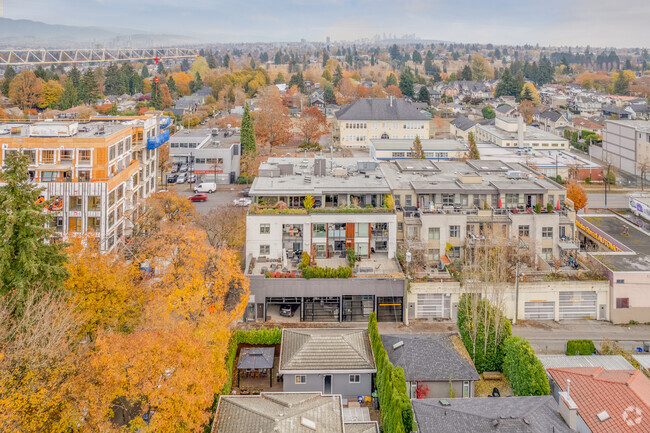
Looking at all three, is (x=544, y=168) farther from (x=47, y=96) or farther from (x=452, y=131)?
(x=47, y=96)

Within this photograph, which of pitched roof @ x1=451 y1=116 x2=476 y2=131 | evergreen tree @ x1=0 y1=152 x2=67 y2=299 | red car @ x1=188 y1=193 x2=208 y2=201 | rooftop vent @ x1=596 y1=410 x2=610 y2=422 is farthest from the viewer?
pitched roof @ x1=451 y1=116 x2=476 y2=131

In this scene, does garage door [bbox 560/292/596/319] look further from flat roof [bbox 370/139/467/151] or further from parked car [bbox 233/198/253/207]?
flat roof [bbox 370/139/467/151]

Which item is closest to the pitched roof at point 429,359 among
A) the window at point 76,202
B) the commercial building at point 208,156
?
the window at point 76,202

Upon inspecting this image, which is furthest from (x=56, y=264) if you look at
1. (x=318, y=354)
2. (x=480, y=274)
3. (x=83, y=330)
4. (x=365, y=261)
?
(x=480, y=274)

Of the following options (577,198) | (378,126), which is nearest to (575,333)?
(577,198)

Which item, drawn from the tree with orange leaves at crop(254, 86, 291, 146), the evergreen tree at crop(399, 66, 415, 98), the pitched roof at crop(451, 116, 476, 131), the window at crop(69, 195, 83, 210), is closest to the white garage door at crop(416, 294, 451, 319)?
the window at crop(69, 195, 83, 210)
